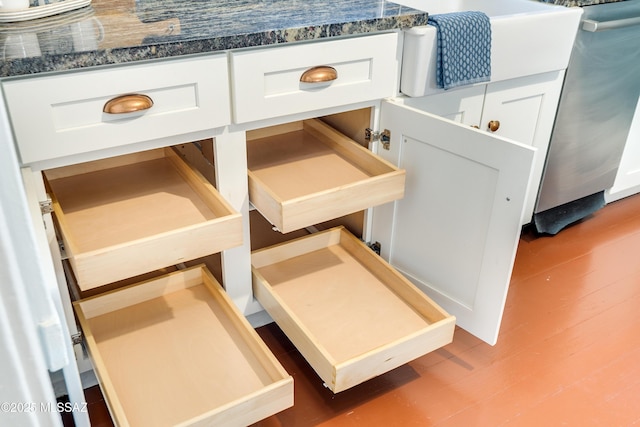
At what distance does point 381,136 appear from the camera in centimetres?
160

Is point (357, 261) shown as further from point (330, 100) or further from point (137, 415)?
point (137, 415)

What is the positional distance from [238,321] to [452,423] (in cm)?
59

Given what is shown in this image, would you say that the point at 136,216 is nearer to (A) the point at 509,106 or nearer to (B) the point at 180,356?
(B) the point at 180,356

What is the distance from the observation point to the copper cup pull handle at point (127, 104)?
117 cm

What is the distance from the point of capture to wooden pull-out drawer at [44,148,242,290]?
3.89ft

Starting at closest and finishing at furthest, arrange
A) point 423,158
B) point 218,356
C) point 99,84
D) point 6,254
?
point 6,254 → point 99,84 → point 218,356 → point 423,158

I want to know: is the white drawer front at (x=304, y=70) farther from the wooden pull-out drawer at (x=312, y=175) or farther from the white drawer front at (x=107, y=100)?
the wooden pull-out drawer at (x=312, y=175)

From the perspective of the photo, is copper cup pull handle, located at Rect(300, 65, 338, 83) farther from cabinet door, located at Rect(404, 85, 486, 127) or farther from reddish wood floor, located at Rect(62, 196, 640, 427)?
reddish wood floor, located at Rect(62, 196, 640, 427)

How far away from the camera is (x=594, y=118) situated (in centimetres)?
207

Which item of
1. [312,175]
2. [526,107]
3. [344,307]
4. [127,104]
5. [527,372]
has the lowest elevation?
[527,372]

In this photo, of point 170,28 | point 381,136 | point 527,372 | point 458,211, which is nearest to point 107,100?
point 170,28

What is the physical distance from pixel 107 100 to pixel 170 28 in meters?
0.23

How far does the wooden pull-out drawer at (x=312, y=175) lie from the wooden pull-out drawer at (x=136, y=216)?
0.12 meters

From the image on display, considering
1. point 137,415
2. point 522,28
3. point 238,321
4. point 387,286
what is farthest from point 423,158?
point 137,415
